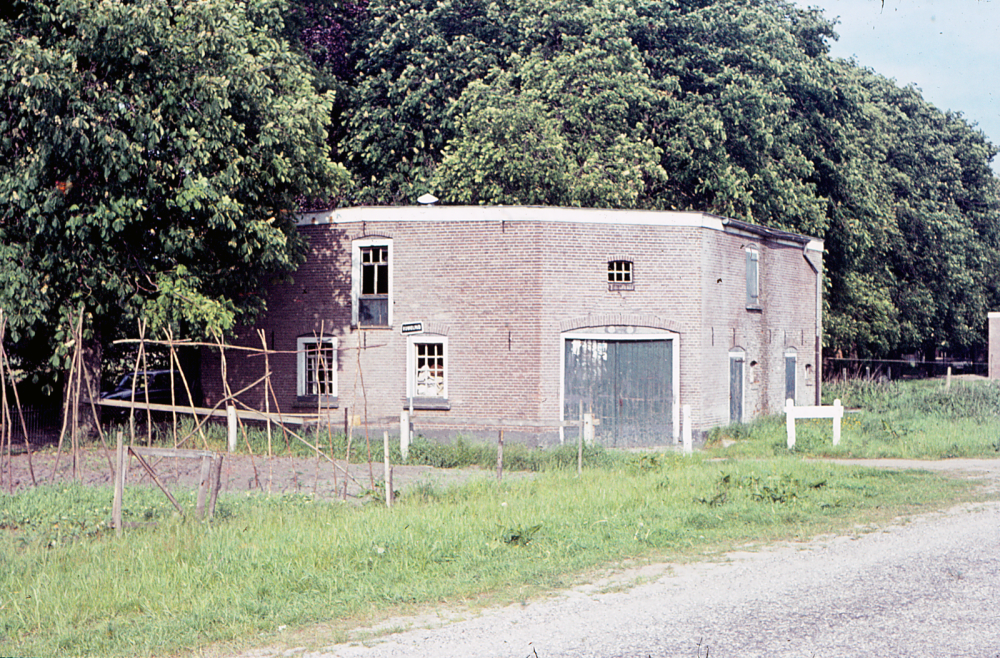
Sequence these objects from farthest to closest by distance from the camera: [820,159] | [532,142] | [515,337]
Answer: [820,159]
[532,142]
[515,337]

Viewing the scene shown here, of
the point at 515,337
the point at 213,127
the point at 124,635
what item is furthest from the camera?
the point at 515,337

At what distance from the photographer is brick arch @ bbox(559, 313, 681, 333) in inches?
910

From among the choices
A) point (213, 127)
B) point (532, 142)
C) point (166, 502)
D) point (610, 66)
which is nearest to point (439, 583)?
point (166, 502)

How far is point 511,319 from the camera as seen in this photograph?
23062mm

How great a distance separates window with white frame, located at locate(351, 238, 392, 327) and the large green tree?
318 centimetres

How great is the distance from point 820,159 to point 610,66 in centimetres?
1062

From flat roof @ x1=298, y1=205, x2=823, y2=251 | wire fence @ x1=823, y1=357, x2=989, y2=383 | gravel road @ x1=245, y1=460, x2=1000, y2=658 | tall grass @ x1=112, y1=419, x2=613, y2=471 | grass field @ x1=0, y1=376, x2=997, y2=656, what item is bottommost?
gravel road @ x1=245, y1=460, x2=1000, y2=658

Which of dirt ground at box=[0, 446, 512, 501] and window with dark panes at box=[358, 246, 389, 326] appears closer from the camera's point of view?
dirt ground at box=[0, 446, 512, 501]

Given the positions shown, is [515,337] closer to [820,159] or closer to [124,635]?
[124,635]

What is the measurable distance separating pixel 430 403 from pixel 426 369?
83 cm

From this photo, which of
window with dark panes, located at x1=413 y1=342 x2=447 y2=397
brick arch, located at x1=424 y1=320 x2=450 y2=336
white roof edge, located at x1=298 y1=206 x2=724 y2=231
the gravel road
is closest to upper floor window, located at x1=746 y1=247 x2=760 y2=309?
white roof edge, located at x1=298 y1=206 x2=724 y2=231

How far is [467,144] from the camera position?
103 feet

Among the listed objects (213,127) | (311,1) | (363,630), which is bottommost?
(363,630)

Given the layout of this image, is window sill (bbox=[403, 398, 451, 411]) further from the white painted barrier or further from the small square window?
the white painted barrier
